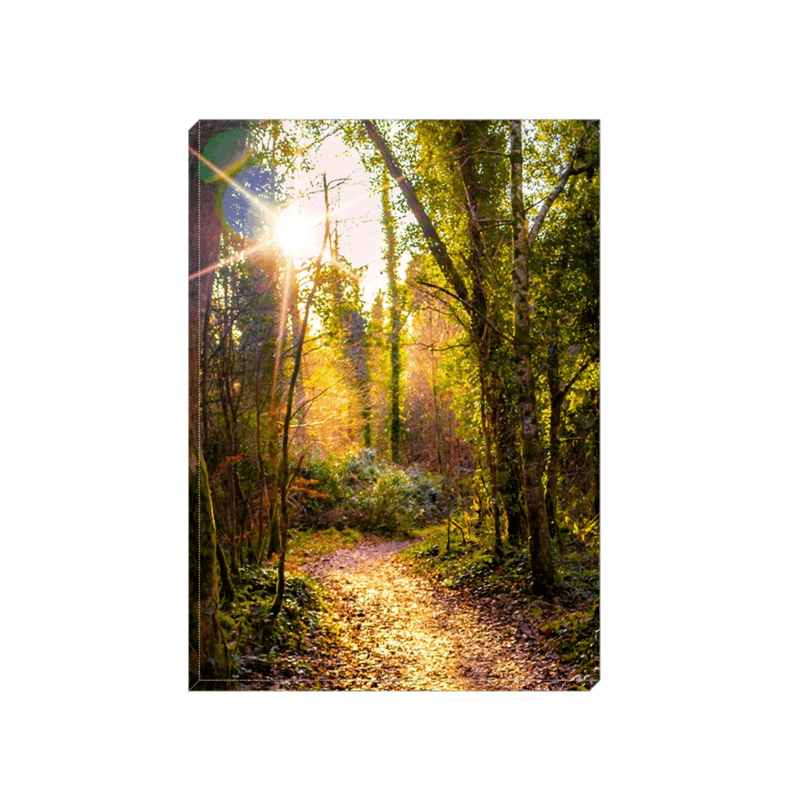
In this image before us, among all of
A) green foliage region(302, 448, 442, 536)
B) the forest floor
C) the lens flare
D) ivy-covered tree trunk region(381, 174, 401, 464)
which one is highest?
the lens flare

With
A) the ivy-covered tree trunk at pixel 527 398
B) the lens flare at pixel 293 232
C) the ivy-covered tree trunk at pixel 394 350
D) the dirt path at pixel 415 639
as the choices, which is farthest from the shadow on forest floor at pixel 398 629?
the lens flare at pixel 293 232

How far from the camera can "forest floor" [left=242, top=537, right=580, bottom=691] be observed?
353cm

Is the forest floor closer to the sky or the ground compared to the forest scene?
closer to the ground

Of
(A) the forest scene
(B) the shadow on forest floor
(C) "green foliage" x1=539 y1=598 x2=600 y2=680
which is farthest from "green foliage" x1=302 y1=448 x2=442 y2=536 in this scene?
(C) "green foliage" x1=539 y1=598 x2=600 y2=680

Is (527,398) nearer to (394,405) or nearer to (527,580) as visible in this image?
(394,405)

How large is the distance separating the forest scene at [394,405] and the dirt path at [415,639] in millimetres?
13

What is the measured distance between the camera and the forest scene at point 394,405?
3.56m

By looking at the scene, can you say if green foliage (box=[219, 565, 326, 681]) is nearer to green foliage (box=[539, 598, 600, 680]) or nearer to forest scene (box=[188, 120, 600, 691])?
forest scene (box=[188, 120, 600, 691])

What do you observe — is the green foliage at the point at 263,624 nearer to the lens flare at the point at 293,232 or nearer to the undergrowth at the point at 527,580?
the undergrowth at the point at 527,580

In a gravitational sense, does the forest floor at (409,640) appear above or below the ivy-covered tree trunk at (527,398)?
below

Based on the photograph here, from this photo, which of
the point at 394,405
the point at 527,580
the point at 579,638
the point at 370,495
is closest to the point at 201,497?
the point at 370,495

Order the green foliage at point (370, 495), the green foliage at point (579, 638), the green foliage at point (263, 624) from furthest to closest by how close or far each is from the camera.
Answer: the green foliage at point (370, 495), the green foliage at point (579, 638), the green foliage at point (263, 624)
